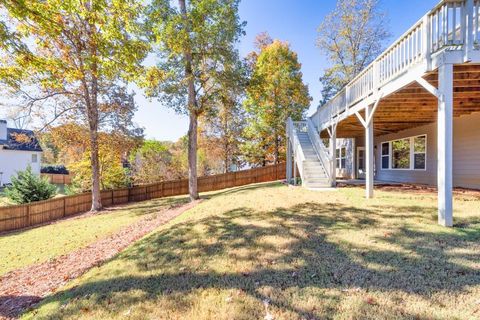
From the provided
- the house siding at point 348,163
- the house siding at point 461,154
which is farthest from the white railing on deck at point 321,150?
the house siding at point 348,163

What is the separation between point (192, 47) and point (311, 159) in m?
7.07

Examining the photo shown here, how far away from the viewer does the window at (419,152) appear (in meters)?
11.2

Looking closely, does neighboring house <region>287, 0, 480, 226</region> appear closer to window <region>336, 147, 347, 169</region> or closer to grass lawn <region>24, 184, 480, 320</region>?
window <region>336, 147, 347, 169</region>

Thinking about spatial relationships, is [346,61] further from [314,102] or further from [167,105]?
[167,105]

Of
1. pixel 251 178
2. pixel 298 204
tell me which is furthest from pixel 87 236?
pixel 251 178

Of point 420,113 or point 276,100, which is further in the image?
point 276,100

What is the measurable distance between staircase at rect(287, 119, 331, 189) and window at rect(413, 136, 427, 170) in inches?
175

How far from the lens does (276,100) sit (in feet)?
61.5

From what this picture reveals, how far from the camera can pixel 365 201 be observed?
7043 mm

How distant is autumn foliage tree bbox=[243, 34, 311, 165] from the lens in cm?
1847

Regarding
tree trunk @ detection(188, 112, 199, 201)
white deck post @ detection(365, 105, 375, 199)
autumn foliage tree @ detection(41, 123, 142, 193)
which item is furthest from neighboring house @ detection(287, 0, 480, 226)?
autumn foliage tree @ detection(41, 123, 142, 193)

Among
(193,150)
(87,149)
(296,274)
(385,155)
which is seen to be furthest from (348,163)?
(87,149)

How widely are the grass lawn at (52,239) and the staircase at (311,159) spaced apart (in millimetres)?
6850

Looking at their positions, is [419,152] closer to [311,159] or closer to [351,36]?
[311,159]
